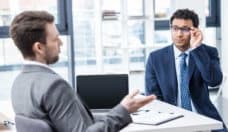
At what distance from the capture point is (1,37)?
405cm

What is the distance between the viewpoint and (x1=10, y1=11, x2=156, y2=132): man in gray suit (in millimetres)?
1458

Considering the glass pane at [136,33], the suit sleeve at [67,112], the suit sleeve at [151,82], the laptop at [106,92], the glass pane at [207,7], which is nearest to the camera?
the suit sleeve at [67,112]

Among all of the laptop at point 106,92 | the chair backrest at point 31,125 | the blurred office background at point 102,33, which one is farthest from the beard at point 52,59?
the blurred office background at point 102,33

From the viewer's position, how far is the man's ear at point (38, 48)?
4.98 feet

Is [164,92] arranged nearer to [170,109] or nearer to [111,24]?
[170,109]

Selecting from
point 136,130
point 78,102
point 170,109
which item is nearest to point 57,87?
point 78,102

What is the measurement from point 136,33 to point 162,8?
1.28 ft

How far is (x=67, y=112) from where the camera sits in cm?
145

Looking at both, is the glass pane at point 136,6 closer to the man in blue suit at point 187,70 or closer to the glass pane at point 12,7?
the glass pane at point 12,7

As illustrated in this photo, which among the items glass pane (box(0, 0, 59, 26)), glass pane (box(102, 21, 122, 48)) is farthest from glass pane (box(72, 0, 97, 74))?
glass pane (box(0, 0, 59, 26))

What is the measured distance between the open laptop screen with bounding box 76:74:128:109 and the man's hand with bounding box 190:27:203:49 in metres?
0.49

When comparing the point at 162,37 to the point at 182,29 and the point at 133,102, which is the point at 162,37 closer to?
the point at 182,29

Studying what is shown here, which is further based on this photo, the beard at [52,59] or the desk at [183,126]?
the desk at [183,126]

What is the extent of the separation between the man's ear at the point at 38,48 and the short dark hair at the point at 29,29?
11 millimetres
